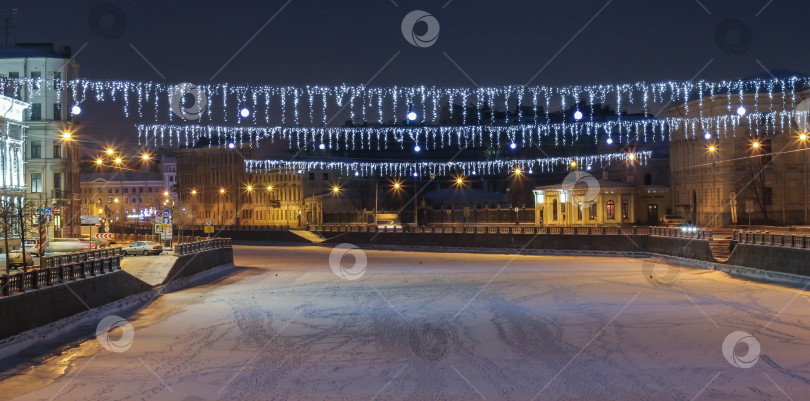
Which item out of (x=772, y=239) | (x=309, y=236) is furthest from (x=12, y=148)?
(x=772, y=239)

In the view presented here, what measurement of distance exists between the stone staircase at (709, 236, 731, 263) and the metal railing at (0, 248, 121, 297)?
3081cm

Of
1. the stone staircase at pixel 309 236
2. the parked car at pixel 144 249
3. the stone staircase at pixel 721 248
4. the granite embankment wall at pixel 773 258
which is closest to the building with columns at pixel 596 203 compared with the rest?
the stone staircase at pixel 309 236

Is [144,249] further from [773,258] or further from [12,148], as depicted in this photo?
[773,258]

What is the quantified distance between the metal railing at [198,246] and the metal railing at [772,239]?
1096 inches

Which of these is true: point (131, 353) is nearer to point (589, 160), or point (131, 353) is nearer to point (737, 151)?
point (737, 151)

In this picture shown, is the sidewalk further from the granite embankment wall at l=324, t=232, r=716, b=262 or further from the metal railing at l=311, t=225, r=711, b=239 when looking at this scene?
the metal railing at l=311, t=225, r=711, b=239

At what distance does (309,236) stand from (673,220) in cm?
3364

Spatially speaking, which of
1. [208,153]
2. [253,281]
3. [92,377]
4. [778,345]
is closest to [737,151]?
[253,281]

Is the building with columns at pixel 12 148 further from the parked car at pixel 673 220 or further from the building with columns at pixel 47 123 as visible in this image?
the parked car at pixel 673 220

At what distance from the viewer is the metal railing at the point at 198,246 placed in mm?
40594

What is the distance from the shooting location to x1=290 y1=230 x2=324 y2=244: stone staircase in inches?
3047

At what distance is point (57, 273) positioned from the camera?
2320cm

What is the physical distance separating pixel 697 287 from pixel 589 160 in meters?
44.6

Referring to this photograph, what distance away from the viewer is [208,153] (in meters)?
115
